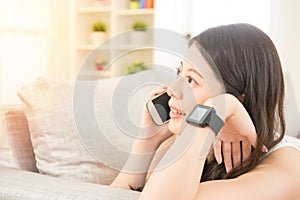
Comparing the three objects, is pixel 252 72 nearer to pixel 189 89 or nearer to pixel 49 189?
pixel 189 89

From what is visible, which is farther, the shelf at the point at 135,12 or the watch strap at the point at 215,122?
the shelf at the point at 135,12

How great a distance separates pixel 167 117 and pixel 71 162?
1.01 feet

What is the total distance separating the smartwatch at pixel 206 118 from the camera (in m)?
1.03

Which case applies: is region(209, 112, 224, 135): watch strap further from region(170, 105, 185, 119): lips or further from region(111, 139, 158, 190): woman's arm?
region(111, 139, 158, 190): woman's arm

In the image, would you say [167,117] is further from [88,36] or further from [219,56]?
[88,36]

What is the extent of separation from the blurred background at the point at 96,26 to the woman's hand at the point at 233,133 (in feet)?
4.35

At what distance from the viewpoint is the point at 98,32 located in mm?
3699

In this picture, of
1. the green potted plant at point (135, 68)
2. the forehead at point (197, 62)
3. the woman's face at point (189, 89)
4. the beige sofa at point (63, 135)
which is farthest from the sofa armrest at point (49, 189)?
the green potted plant at point (135, 68)

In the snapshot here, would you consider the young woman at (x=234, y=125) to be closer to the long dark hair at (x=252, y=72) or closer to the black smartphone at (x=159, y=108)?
the long dark hair at (x=252, y=72)

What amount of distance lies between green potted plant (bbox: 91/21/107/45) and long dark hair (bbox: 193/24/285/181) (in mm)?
2605

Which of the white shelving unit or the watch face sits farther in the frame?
the white shelving unit

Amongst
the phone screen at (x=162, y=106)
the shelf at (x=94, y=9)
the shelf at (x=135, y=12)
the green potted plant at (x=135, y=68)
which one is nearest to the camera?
the phone screen at (x=162, y=106)

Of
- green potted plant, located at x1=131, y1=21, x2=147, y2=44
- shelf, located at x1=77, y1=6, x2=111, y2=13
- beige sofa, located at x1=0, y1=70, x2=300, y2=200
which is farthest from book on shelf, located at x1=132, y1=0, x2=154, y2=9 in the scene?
beige sofa, located at x1=0, y1=70, x2=300, y2=200

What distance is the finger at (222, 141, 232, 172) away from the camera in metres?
1.17
